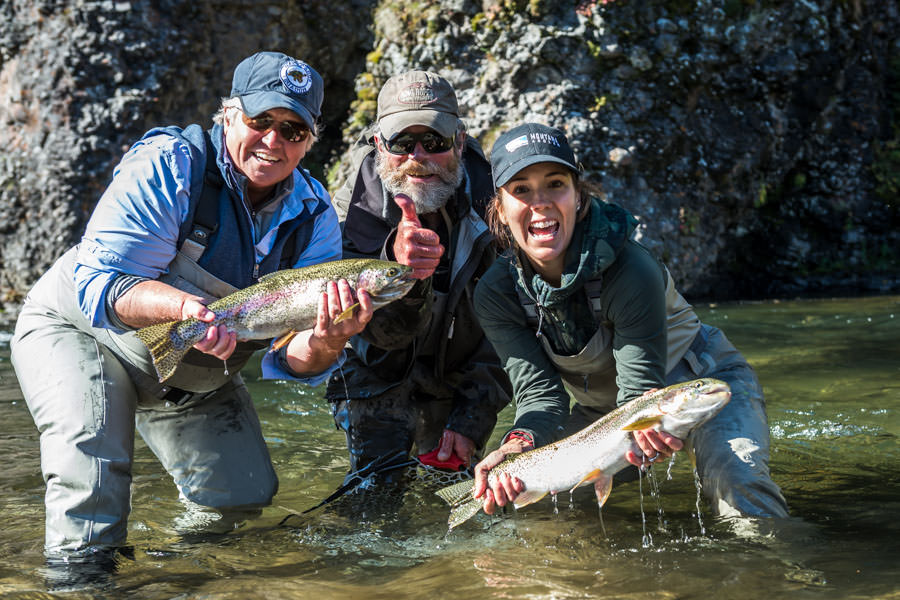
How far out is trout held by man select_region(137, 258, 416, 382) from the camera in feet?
14.6

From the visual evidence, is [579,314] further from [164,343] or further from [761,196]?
[761,196]

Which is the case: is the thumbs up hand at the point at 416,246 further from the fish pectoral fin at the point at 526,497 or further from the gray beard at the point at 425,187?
the fish pectoral fin at the point at 526,497

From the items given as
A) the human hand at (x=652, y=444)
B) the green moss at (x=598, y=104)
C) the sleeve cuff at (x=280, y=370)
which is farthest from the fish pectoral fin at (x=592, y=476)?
the green moss at (x=598, y=104)

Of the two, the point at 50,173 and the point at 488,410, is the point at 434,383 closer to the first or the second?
the point at 488,410

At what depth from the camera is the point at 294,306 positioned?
4523 millimetres

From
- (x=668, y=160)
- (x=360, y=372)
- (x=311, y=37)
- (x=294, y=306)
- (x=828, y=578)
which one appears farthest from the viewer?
(x=311, y=37)

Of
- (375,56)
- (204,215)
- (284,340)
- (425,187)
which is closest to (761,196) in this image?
(375,56)

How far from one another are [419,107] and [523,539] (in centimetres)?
281

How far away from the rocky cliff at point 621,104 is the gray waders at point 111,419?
901 centimetres

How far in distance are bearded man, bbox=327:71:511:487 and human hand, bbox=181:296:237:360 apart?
153 cm

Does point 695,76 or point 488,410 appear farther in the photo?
point 695,76

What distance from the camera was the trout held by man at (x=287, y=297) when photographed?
14.6ft

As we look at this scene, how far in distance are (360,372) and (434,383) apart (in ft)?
1.76

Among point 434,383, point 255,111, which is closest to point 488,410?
point 434,383
